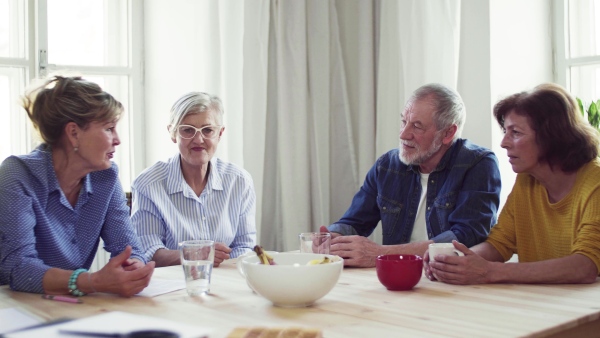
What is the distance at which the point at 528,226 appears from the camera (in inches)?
84.7

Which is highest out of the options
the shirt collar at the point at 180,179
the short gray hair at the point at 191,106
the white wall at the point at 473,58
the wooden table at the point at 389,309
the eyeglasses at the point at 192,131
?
the white wall at the point at 473,58

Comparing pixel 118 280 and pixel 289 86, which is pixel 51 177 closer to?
pixel 118 280

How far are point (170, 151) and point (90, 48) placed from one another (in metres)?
0.68

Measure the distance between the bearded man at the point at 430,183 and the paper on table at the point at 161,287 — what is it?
673 millimetres

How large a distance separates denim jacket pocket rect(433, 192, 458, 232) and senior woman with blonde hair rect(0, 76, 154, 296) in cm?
106

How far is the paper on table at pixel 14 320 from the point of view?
53.4 inches

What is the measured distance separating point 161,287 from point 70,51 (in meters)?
2.12

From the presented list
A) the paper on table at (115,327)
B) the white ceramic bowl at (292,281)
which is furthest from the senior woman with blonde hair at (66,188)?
the paper on table at (115,327)

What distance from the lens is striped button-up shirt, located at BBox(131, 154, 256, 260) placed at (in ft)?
8.34

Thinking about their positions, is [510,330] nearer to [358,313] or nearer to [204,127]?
[358,313]

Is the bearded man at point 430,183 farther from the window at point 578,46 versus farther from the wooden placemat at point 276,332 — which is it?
the wooden placemat at point 276,332

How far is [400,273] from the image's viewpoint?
171 centimetres

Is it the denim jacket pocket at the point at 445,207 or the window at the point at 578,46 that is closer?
the denim jacket pocket at the point at 445,207

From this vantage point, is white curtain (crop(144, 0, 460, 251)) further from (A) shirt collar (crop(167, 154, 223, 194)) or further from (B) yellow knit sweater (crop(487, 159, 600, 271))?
(B) yellow knit sweater (crop(487, 159, 600, 271))
